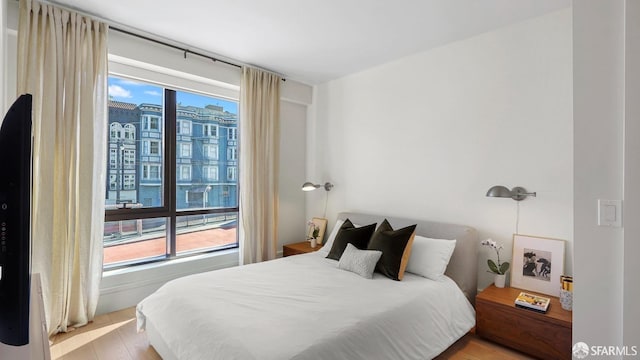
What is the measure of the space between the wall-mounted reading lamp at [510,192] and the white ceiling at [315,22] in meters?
1.39

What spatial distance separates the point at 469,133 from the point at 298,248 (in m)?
2.31

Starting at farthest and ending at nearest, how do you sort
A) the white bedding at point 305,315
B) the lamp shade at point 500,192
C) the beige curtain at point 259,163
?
1. the beige curtain at point 259,163
2. the lamp shade at point 500,192
3. the white bedding at point 305,315

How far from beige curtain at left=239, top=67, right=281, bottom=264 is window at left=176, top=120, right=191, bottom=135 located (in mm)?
594

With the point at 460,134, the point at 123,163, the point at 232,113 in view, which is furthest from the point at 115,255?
the point at 460,134

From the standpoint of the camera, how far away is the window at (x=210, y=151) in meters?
3.69

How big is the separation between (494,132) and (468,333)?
5.68 feet

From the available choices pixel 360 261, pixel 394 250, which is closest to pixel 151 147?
pixel 360 261

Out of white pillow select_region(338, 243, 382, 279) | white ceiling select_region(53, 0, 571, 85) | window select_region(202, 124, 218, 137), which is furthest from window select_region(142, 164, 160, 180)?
white pillow select_region(338, 243, 382, 279)

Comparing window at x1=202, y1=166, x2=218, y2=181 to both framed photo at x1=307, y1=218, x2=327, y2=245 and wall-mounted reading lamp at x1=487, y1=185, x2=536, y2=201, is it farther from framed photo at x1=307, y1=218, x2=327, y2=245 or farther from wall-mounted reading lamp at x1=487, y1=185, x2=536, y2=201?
wall-mounted reading lamp at x1=487, y1=185, x2=536, y2=201

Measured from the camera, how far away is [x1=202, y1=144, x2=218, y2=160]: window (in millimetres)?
3689

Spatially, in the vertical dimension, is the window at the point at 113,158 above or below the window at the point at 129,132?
below

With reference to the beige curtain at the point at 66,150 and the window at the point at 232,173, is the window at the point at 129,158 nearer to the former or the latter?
the beige curtain at the point at 66,150

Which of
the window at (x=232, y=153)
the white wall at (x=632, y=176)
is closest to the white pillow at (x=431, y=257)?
the white wall at (x=632, y=176)

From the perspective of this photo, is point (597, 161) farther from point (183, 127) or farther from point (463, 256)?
point (183, 127)
